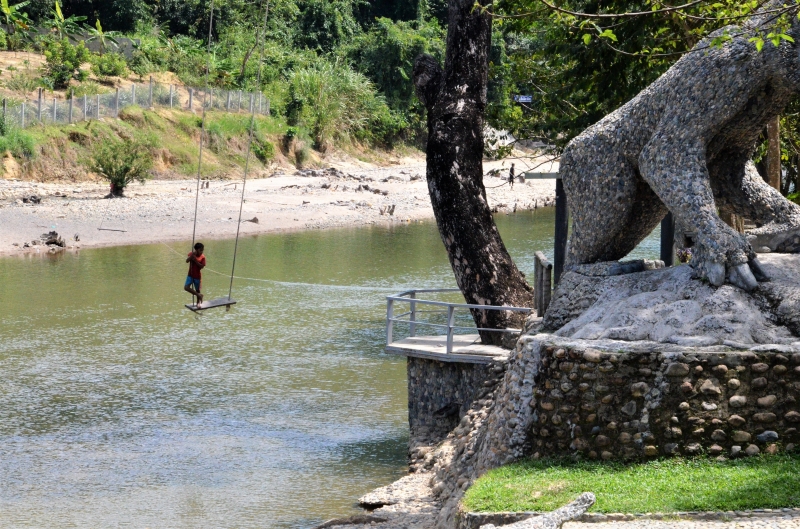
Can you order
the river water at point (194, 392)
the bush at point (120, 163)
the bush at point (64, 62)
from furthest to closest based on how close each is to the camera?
1. the bush at point (64, 62)
2. the bush at point (120, 163)
3. the river water at point (194, 392)

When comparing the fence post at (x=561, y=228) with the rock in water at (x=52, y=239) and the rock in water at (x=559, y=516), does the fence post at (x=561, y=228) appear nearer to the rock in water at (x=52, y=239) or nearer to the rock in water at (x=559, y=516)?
the rock in water at (x=559, y=516)

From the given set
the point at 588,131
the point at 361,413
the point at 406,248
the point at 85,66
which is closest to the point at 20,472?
the point at 361,413

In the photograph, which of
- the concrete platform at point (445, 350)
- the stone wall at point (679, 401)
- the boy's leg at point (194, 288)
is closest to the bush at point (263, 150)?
the boy's leg at point (194, 288)

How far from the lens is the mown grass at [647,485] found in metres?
8.15

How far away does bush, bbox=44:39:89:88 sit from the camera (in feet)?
144

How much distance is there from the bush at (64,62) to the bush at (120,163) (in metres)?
5.22

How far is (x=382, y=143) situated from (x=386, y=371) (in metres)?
38.2

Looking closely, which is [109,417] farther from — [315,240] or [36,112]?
[36,112]

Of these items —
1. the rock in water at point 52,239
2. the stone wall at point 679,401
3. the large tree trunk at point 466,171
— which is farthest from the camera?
the rock in water at point 52,239

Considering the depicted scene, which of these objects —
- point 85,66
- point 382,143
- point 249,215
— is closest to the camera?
point 249,215

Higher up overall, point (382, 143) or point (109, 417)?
point (382, 143)

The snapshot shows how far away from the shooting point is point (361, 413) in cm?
1672

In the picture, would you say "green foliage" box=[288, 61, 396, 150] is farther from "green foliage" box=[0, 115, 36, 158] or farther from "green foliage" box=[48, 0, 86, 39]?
"green foliage" box=[0, 115, 36, 158]

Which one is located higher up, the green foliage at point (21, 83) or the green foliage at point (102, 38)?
the green foliage at point (102, 38)
